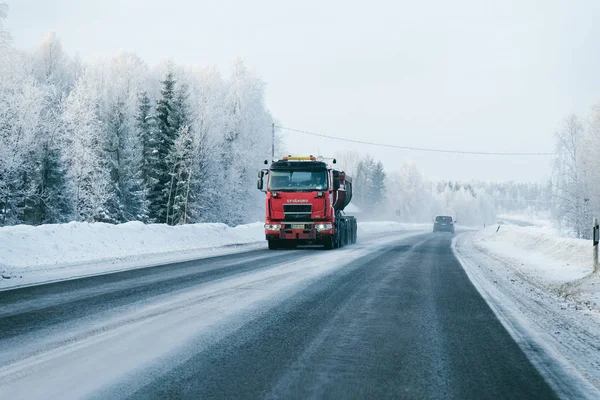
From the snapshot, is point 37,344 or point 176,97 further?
point 176,97

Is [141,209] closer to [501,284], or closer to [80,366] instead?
[501,284]

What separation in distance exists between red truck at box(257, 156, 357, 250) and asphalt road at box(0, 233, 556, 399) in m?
10.3

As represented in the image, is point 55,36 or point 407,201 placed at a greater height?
point 55,36

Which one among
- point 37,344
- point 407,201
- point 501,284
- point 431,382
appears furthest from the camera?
point 407,201

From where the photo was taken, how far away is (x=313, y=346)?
5.27 metres

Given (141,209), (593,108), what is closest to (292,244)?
(141,209)

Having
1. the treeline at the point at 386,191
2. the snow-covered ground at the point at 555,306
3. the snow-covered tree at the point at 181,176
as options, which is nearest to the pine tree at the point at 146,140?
the snow-covered tree at the point at 181,176

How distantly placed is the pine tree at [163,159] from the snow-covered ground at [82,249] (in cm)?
2411

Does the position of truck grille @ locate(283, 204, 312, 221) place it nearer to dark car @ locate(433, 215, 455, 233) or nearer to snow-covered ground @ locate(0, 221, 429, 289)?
snow-covered ground @ locate(0, 221, 429, 289)

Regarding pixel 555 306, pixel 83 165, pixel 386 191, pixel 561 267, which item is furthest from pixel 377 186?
pixel 555 306

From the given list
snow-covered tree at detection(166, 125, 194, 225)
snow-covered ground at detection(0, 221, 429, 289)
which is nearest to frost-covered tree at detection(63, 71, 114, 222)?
snow-covered tree at detection(166, 125, 194, 225)

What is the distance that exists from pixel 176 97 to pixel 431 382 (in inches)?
1777

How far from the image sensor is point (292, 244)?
77.2ft

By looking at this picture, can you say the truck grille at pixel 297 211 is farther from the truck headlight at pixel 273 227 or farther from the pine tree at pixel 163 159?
the pine tree at pixel 163 159
